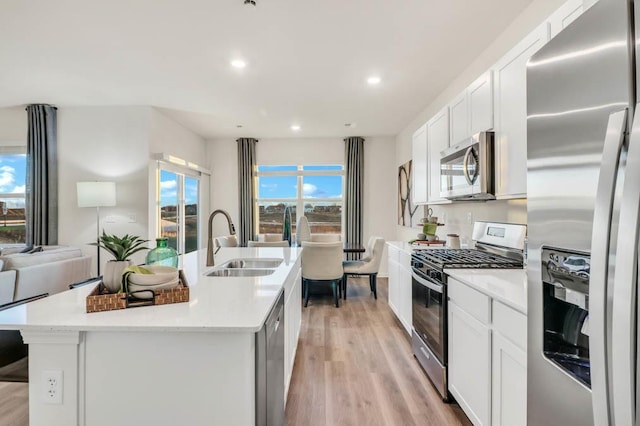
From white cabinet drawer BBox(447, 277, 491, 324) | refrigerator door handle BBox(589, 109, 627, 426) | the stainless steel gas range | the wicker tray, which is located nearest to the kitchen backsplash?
the stainless steel gas range

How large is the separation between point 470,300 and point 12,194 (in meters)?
6.39

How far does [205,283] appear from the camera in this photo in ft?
5.56

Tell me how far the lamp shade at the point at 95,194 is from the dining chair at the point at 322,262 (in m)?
2.66

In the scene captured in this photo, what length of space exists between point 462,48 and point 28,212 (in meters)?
5.81

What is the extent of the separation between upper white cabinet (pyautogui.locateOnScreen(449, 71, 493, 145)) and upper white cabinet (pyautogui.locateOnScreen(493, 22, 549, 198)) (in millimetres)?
78

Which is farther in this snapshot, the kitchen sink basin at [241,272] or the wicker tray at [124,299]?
the kitchen sink basin at [241,272]

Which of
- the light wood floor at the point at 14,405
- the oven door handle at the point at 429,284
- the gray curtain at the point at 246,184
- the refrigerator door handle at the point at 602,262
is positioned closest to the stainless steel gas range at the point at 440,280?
the oven door handle at the point at 429,284

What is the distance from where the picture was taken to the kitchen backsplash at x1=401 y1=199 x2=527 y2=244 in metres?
2.29

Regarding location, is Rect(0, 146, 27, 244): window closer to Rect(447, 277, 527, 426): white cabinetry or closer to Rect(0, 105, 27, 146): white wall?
Rect(0, 105, 27, 146): white wall

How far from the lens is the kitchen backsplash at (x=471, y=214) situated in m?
2.29

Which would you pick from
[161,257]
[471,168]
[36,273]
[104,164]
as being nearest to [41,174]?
[104,164]

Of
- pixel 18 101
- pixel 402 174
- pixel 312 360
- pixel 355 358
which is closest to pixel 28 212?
pixel 18 101

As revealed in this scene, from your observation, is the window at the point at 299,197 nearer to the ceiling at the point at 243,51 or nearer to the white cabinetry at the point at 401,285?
the ceiling at the point at 243,51

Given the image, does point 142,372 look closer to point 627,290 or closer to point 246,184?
point 627,290
